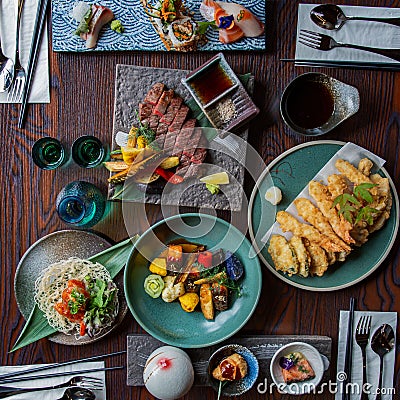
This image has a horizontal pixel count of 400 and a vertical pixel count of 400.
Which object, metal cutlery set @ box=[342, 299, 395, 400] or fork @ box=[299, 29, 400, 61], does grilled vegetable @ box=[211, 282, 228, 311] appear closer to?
metal cutlery set @ box=[342, 299, 395, 400]

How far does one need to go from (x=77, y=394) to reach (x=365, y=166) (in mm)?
1380

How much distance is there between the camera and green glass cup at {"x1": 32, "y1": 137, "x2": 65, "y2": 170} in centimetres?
205

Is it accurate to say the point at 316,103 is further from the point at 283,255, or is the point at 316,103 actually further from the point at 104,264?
the point at 104,264

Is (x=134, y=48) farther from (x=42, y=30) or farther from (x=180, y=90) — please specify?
(x=42, y=30)

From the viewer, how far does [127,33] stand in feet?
6.71

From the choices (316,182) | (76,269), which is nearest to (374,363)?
(316,182)

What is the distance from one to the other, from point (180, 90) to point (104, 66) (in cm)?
31

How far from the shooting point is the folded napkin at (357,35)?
6.73 feet

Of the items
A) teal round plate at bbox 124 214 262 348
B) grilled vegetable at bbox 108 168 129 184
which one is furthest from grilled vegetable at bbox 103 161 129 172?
teal round plate at bbox 124 214 262 348

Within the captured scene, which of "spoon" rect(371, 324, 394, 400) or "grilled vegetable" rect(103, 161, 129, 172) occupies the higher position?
"grilled vegetable" rect(103, 161, 129, 172)

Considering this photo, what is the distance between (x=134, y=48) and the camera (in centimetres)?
205

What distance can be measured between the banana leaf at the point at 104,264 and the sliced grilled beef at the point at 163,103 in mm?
475

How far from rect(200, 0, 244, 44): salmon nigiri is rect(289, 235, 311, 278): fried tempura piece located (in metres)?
0.78

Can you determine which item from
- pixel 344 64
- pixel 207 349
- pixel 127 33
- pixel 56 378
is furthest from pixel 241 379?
pixel 127 33
